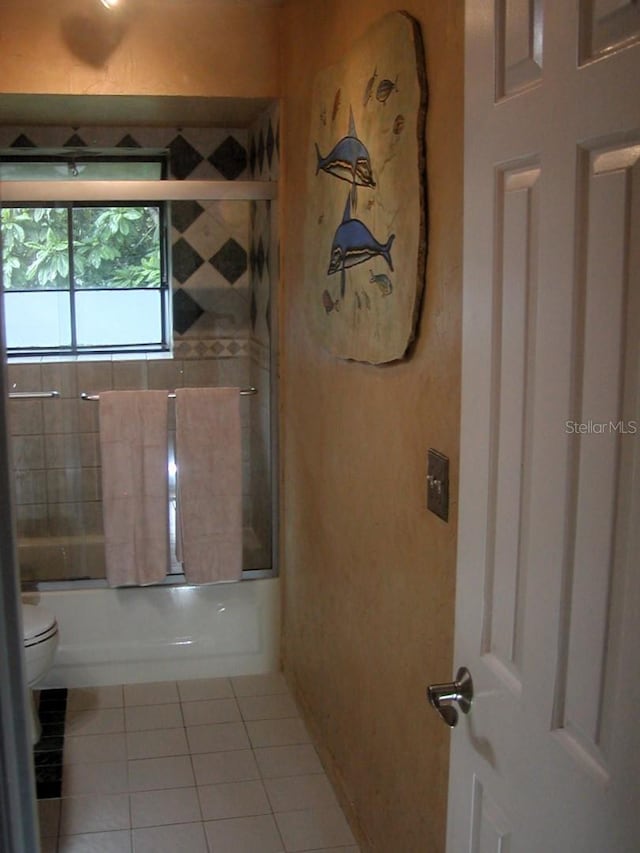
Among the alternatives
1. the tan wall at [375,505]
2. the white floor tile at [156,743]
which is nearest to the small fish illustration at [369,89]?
the tan wall at [375,505]

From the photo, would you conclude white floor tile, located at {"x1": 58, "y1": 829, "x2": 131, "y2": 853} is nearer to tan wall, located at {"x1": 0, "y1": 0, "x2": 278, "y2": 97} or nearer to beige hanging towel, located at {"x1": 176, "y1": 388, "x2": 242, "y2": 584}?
beige hanging towel, located at {"x1": 176, "y1": 388, "x2": 242, "y2": 584}

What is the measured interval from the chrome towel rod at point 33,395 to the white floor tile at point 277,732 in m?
1.37

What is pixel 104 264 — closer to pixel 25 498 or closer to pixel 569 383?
pixel 25 498

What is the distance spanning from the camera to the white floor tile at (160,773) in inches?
110

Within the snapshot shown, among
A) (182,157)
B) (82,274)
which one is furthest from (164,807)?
(182,157)

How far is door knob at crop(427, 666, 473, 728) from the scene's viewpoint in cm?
140

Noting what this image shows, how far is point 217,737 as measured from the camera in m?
3.08

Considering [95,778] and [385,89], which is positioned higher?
[385,89]

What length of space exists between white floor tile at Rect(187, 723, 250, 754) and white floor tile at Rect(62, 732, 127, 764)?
23cm

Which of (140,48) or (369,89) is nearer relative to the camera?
(369,89)

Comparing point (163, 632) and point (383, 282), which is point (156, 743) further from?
point (383, 282)

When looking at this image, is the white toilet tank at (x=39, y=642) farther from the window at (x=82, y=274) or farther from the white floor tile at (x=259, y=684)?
the window at (x=82, y=274)

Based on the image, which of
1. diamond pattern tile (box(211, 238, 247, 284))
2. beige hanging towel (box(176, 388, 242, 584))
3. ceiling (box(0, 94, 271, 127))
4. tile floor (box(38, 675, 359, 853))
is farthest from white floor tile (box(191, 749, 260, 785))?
ceiling (box(0, 94, 271, 127))

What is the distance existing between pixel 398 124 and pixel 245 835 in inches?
75.3
